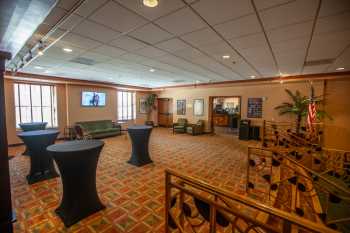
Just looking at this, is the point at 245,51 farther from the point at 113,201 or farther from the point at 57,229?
the point at 57,229

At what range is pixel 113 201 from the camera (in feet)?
8.50

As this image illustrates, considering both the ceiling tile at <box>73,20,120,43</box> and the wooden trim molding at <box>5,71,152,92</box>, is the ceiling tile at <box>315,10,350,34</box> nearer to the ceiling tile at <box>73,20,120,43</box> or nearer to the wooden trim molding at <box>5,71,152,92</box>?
the ceiling tile at <box>73,20,120,43</box>

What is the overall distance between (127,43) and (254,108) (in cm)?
645

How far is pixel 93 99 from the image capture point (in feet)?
26.0

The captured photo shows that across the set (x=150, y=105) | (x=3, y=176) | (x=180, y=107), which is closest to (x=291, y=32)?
(x=3, y=176)

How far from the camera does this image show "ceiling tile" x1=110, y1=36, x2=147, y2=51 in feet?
9.14

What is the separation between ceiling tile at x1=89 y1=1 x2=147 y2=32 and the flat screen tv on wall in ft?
20.5

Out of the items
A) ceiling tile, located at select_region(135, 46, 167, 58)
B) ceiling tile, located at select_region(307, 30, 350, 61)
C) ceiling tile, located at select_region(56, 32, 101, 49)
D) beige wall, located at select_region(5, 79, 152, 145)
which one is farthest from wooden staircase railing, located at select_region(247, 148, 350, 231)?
beige wall, located at select_region(5, 79, 152, 145)

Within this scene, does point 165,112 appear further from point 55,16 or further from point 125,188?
point 55,16

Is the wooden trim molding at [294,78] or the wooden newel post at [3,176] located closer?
the wooden newel post at [3,176]

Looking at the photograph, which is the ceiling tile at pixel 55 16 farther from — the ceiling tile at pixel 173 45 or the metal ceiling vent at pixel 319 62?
the metal ceiling vent at pixel 319 62

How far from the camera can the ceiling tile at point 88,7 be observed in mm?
1775

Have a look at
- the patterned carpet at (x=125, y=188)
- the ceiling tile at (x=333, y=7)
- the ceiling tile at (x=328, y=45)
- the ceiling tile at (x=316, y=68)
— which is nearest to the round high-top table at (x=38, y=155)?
the patterned carpet at (x=125, y=188)

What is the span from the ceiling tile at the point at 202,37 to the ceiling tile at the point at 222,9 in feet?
1.18
